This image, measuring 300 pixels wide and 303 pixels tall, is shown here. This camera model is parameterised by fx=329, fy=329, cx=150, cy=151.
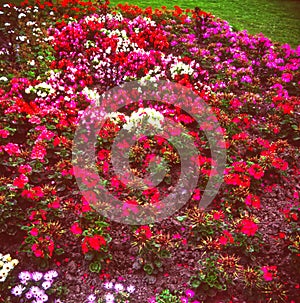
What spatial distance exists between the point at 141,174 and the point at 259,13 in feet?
38.0

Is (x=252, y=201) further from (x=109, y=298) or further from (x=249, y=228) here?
(x=109, y=298)

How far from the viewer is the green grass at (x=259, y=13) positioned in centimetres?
1256

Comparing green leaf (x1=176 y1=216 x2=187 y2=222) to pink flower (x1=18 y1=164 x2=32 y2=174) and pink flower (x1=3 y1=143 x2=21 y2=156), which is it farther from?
pink flower (x1=3 y1=143 x2=21 y2=156)

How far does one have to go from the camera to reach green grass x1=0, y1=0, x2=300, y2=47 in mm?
12562

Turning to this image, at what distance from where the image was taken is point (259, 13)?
47.0 ft

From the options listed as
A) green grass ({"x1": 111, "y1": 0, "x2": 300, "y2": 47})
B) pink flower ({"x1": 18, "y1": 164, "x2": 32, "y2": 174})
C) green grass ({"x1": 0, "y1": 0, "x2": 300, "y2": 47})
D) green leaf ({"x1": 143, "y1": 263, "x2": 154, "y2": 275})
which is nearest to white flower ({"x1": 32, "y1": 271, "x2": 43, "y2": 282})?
green leaf ({"x1": 143, "y1": 263, "x2": 154, "y2": 275})

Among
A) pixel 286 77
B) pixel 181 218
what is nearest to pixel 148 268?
pixel 181 218

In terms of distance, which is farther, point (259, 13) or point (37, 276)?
point (259, 13)

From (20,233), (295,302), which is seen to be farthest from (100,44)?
(295,302)

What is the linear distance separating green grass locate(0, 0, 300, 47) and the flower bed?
2381 mm

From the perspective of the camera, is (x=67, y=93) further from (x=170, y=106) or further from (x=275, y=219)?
(x=275, y=219)

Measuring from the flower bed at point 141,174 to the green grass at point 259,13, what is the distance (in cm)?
238

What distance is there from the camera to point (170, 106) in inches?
299

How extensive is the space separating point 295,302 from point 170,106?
4.66 metres
